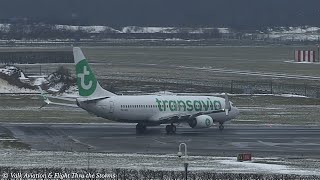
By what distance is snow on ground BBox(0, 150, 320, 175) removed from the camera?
50750 mm

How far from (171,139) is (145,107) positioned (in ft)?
17.1

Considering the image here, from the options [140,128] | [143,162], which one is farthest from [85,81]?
[143,162]

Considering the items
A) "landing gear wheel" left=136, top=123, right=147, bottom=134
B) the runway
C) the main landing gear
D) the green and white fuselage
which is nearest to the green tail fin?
the green and white fuselage

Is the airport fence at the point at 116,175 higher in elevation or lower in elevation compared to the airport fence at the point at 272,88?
higher

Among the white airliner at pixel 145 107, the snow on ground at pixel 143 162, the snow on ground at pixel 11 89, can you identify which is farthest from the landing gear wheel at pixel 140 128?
the snow on ground at pixel 11 89

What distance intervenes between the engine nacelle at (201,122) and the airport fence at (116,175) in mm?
24789

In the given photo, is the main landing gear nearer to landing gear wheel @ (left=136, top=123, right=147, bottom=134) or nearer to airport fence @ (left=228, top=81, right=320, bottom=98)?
landing gear wheel @ (left=136, top=123, right=147, bottom=134)

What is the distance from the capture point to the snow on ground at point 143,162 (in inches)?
1998

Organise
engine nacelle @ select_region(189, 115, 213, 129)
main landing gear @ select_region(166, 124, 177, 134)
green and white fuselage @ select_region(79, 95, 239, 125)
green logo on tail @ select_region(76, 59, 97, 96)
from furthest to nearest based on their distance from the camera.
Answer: engine nacelle @ select_region(189, 115, 213, 129) < main landing gear @ select_region(166, 124, 177, 134) < green and white fuselage @ select_region(79, 95, 239, 125) < green logo on tail @ select_region(76, 59, 97, 96)

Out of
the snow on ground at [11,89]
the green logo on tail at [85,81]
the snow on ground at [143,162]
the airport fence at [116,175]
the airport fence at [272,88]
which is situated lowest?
the airport fence at [272,88]

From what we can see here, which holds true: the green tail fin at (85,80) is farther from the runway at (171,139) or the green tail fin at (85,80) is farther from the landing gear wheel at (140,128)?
the landing gear wheel at (140,128)

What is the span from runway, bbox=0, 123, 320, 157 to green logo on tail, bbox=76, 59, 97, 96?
3051 mm

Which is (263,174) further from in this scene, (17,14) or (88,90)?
(17,14)

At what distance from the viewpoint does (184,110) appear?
74.4m
